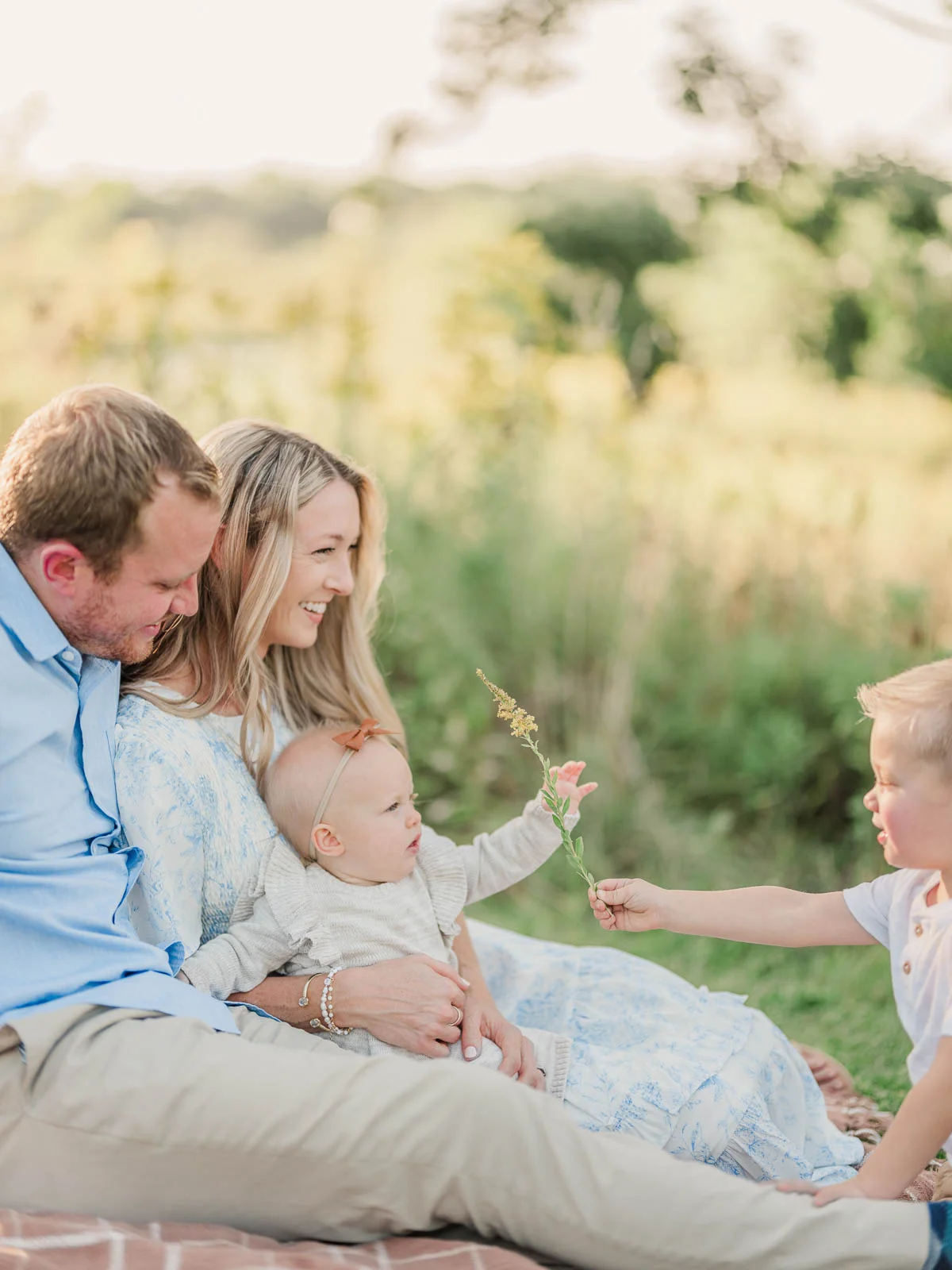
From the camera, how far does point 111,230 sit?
7.80 metres

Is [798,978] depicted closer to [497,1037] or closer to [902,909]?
[902,909]

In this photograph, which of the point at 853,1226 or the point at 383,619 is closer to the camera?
the point at 853,1226

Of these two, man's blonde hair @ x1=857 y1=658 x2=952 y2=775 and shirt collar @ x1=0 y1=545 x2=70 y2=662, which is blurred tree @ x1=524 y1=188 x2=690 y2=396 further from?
shirt collar @ x1=0 y1=545 x2=70 y2=662

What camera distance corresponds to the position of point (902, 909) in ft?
7.94

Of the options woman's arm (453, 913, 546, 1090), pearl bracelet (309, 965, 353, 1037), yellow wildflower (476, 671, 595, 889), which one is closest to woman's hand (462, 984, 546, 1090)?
woman's arm (453, 913, 546, 1090)

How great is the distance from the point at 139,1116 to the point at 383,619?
3223mm

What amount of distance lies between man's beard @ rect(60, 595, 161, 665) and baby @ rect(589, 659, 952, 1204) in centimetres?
97

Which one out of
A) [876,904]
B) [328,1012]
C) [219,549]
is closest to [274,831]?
[328,1012]

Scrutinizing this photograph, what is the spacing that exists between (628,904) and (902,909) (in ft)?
1.67

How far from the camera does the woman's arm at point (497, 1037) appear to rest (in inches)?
95.3

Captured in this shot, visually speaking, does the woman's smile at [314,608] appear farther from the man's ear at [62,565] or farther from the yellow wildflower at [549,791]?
the man's ear at [62,565]

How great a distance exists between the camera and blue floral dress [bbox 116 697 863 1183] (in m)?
2.35

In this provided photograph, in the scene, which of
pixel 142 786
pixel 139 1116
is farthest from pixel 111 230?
pixel 139 1116

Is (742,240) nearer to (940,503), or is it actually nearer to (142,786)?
(940,503)
